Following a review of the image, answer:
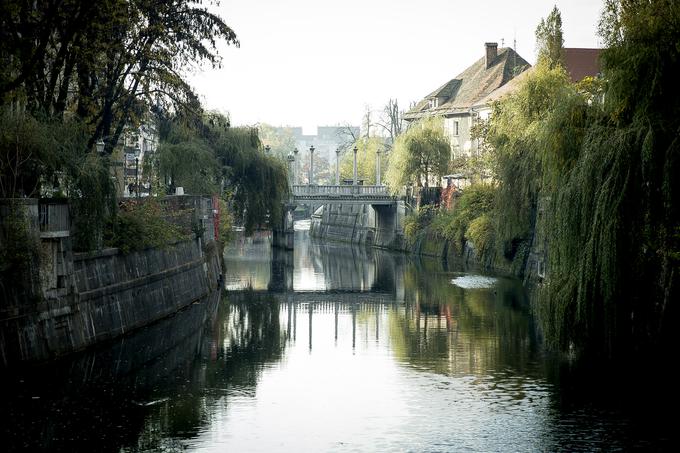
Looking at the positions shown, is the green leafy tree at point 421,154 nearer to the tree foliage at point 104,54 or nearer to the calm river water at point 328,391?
the calm river water at point 328,391

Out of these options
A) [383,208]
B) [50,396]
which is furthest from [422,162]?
[50,396]

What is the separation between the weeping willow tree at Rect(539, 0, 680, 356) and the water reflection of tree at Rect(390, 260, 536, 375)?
14.3 ft

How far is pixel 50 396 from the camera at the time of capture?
24453 mm

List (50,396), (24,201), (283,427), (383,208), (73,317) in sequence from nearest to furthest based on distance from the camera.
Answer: (283,427) < (50,396) < (24,201) < (73,317) < (383,208)

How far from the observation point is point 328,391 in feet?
87.7

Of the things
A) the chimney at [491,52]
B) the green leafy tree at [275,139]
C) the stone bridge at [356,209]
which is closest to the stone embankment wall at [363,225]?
the stone bridge at [356,209]

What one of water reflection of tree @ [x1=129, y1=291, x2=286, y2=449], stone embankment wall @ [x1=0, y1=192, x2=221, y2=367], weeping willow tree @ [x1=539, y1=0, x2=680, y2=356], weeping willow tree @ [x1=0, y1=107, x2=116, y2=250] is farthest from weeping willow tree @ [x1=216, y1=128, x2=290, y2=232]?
weeping willow tree @ [x1=539, y1=0, x2=680, y2=356]

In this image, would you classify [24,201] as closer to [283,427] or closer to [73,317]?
[73,317]

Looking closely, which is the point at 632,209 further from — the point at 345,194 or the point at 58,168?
the point at 345,194

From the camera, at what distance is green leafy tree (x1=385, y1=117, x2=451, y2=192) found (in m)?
76.9

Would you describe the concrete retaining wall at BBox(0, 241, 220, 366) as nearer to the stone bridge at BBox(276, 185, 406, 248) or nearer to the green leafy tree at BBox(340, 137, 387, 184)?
the stone bridge at BBox(276, 185, 406, 248)

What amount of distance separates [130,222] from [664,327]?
16.6 m

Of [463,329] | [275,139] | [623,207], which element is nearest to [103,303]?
[463,329]

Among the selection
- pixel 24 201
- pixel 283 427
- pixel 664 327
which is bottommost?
pixel 283 427
